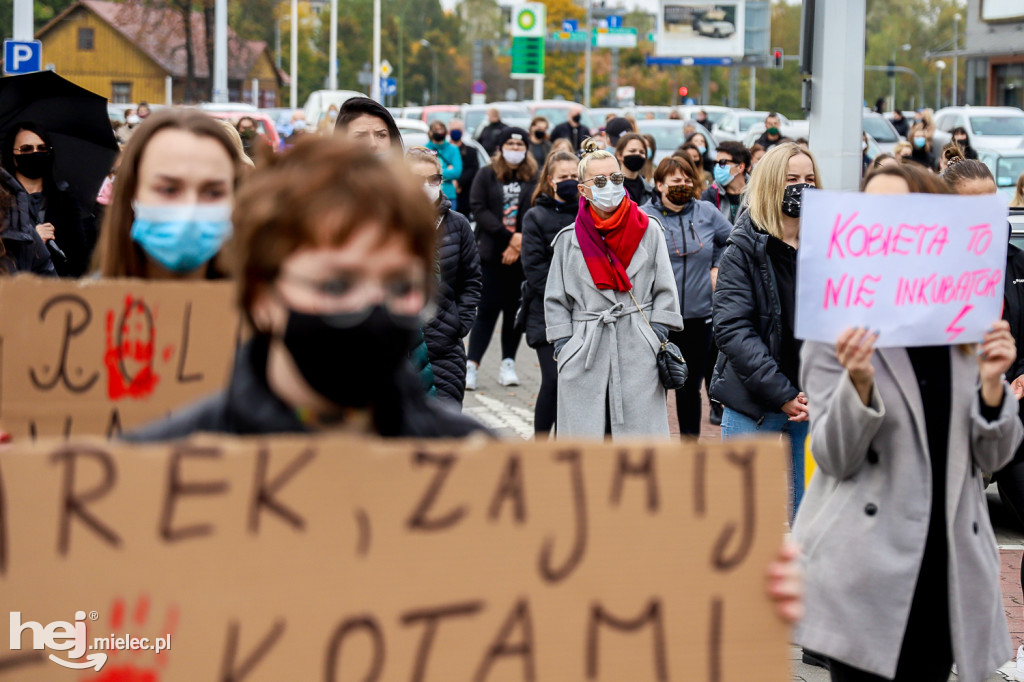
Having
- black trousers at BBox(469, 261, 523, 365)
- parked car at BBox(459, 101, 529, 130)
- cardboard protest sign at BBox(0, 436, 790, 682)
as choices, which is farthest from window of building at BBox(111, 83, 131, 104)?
cardboard protest sign at BBox(0, 436, 790, 682)

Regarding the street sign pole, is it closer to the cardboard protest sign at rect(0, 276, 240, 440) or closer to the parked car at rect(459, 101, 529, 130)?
the parked car at rect(459, 101, 529, 130)

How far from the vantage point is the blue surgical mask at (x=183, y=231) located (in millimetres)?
2850

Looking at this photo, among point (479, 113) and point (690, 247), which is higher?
point (479, 113)

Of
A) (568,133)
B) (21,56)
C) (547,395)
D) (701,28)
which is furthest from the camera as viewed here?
(701,28)

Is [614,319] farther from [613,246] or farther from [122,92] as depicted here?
[122,92]

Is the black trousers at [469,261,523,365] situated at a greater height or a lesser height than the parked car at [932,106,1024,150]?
lesser

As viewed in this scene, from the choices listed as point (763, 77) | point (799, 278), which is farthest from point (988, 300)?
point (763, 77)

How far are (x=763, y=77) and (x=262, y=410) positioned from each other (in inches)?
3661

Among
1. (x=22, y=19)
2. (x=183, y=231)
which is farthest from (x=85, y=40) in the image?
(x=183, y=231)

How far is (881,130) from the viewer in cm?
2711

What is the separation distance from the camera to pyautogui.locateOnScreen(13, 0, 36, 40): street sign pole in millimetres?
15734

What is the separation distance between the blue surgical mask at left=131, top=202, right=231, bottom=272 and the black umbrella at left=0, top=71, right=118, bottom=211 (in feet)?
14.8

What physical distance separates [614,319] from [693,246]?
1.75 m

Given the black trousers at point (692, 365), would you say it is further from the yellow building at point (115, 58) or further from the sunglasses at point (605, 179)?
the yellow building at point (115, 58)
